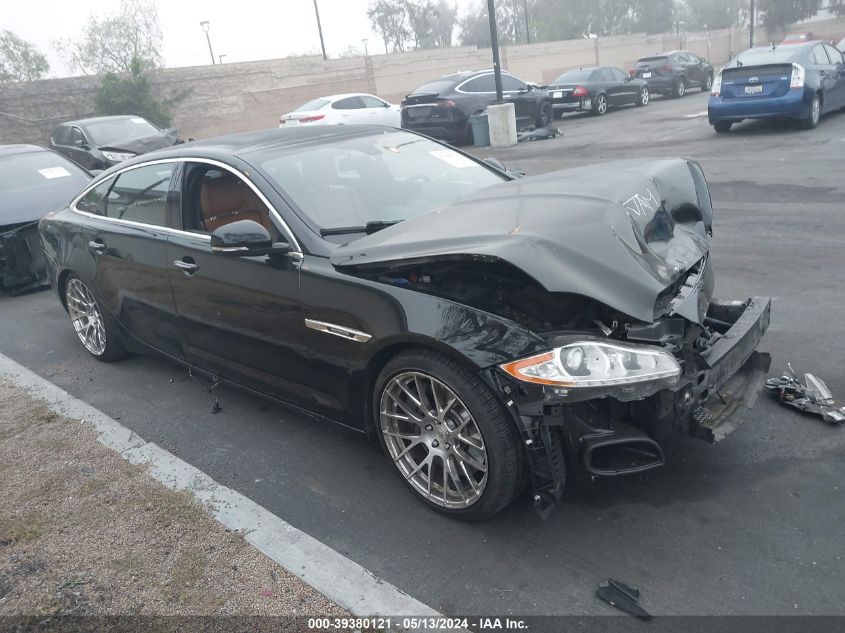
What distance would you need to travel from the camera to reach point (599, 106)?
22625 millimetres

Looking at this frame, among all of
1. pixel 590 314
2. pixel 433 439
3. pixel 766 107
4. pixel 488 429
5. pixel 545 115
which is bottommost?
pixel 545 115

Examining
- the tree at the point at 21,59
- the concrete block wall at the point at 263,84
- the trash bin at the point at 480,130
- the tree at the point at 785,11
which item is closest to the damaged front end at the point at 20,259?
the trash bin at the point at 480,130

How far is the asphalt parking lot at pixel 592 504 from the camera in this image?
286 cm

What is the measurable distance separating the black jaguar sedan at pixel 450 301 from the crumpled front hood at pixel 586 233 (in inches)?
0.5

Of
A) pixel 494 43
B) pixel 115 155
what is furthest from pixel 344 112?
pixel 115 155

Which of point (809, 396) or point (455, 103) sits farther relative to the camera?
point (455, 103)

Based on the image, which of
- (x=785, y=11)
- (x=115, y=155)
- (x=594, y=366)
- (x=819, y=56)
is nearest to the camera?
(x=594, y=366)

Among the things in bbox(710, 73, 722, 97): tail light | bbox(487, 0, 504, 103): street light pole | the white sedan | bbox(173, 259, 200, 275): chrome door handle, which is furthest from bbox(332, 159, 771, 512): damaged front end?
the white sedan

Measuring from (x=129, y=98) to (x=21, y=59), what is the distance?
1834cm

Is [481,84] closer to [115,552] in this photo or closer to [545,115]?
[545,115]

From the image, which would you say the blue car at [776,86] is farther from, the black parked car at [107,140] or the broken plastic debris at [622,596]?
the broken plastic debris at [622,596]

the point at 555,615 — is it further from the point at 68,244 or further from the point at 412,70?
the point at 412,70

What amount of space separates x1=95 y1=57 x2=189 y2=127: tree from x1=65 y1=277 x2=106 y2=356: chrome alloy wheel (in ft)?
77.4

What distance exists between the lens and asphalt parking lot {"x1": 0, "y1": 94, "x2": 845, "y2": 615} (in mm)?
2863
